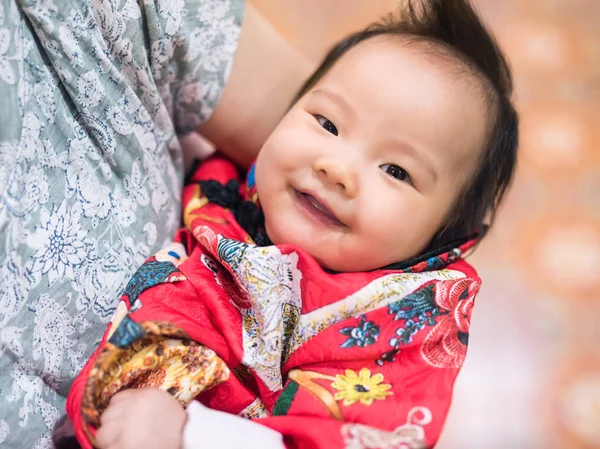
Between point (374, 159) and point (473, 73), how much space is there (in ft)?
0.70

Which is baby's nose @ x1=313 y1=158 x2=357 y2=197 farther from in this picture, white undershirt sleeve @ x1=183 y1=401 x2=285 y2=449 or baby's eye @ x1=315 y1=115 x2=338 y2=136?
white undershirt sleeve @ x1=183 y1=401 x2=285 y2=449

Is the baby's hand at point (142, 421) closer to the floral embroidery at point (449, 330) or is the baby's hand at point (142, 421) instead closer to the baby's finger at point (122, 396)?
the baby's finger at point (122, 396)

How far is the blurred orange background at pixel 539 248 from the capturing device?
134 centimetres

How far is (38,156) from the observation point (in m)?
0.65

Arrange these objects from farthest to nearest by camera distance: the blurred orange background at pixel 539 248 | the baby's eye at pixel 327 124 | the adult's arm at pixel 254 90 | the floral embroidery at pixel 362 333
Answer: the blurred orange background at pixel 539 248 < the adult's arm at pixel 254 90 < the baby's eye at pixel 327 124 < the floral embroidery at pixel 362 333

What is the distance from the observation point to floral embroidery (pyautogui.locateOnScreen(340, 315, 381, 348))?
0.72 meters

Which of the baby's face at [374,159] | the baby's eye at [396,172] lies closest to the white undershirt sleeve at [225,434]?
the baby's face at [374,159]

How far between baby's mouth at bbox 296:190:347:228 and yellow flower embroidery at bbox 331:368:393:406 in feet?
0.67

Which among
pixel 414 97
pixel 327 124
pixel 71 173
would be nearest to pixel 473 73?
pixel 414 97

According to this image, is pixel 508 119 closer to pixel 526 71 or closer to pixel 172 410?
pixel 172 410

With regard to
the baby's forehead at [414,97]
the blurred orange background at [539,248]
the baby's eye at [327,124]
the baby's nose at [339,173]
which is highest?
the baby's forehead at [414,97]

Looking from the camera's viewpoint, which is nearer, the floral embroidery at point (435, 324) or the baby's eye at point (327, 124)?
the floral embroidery at point (435, 324)

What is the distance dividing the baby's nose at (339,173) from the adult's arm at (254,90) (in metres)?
0.23

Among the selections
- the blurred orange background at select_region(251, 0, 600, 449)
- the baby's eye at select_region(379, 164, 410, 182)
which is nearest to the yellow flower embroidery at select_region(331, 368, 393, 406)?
the baby's eye at select_region(379, 164, 410, 182)
